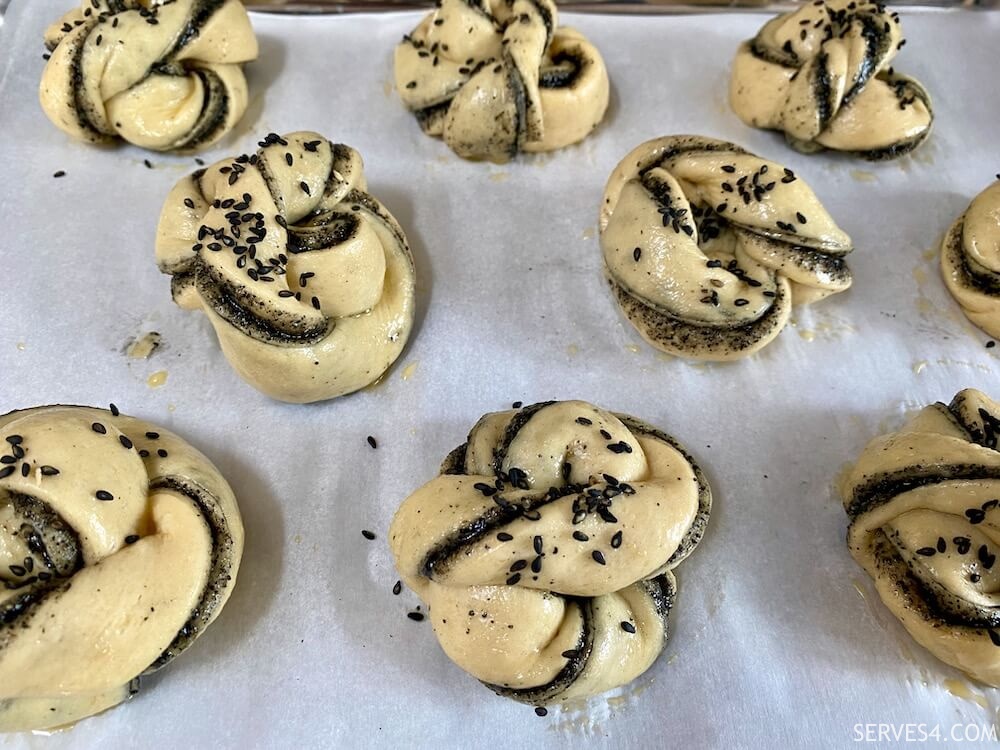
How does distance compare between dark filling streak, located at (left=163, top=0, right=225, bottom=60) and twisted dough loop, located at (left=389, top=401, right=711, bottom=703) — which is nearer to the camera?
twisted dough loop, located at (left=389, top=401, right=711, bottom=703)

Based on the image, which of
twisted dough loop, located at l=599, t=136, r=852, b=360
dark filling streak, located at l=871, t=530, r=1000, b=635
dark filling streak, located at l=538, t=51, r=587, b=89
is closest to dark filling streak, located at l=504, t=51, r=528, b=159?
dark filling streak, located at l=538, t=51, r=587, b=89

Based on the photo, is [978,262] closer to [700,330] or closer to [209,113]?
[700,330]

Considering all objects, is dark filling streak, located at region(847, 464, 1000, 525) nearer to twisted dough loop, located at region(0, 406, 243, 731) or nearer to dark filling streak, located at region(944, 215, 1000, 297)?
dark filling streak, located at region(944, 215, 1000, 297)

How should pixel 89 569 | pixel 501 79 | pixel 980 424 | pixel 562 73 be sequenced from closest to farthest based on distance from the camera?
pixel 89 569 < pixel 980 424 < pixel 501 79 < pixel 562 73

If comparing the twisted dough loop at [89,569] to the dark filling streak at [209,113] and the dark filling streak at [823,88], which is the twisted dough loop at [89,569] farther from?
the dark filling streak at [823,88]

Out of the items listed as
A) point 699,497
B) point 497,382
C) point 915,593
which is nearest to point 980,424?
point 915,593

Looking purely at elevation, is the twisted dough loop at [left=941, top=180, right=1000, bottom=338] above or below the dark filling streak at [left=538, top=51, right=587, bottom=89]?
below
